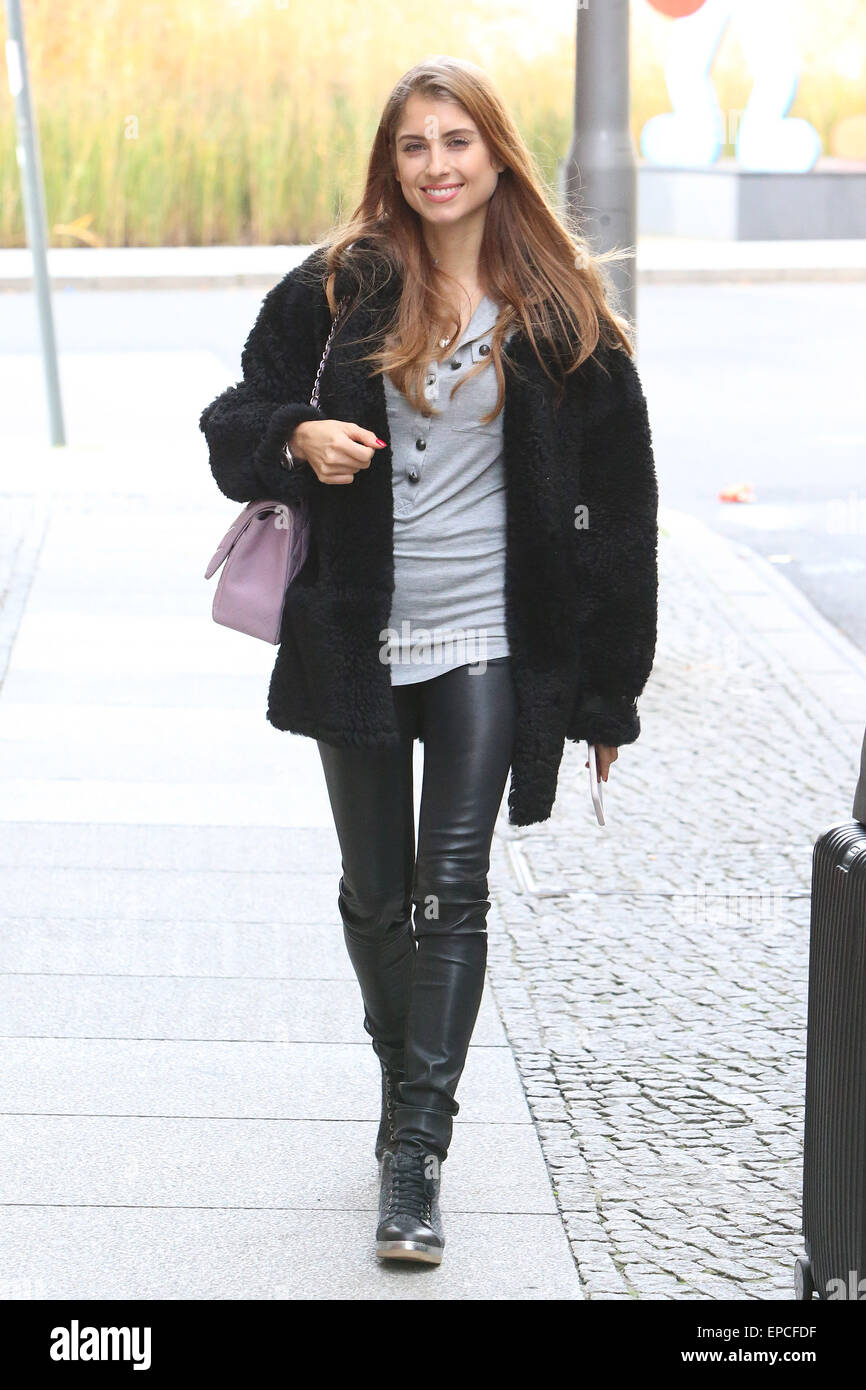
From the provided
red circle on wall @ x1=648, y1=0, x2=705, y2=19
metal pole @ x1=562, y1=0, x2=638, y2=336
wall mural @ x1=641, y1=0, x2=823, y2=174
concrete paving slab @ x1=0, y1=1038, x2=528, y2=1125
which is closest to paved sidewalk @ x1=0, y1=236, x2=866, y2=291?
wall mural @ x1=641, y1=0, x2=823, y2=174

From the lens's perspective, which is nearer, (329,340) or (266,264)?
(329,340)

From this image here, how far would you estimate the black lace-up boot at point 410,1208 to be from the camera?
9.90 feet

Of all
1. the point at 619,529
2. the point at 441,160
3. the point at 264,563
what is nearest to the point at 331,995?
the point at 264,563

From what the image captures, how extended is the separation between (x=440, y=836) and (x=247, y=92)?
77.6 ft

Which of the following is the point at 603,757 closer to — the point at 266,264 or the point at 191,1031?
the point at 191,1031

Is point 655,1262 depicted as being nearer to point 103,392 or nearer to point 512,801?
point 512,801

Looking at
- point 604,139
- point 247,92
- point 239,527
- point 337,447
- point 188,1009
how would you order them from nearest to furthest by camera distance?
point 337,447
point 239,527
point 188,1009
point 604,139
point 247,92

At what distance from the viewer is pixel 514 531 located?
10.1 ft

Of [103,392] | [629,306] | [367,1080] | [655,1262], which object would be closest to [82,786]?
[367,1080]

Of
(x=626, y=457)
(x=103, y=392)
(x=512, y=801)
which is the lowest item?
(x=103, y=392)

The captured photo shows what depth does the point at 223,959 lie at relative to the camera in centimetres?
433

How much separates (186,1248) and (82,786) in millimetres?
2589

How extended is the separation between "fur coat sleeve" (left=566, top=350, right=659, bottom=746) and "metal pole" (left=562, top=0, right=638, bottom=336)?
11.0 feet

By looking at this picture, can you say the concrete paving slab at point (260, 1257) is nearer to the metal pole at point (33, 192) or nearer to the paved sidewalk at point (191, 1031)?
the paved sidewalk at point (191, 1031)
